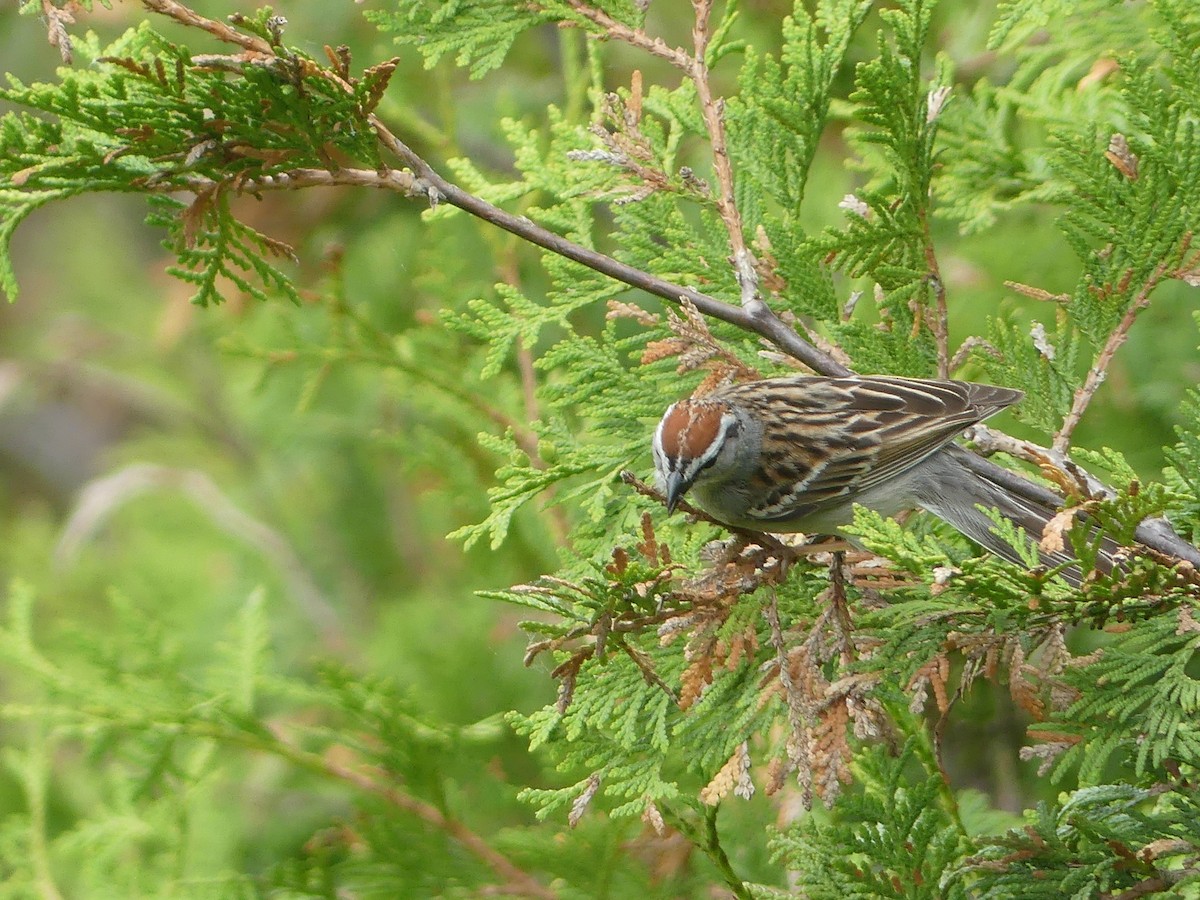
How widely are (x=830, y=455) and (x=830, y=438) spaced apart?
0.14 ft

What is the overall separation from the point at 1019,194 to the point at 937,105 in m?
0.94

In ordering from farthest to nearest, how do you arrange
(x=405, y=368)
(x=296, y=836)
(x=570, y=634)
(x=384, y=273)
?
(x=384, y=273) < (x=296, y=836) < (x=405, y=368) < (x=570, y=634)

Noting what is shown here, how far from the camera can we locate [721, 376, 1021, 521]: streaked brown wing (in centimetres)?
262

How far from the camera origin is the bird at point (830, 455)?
244 cm

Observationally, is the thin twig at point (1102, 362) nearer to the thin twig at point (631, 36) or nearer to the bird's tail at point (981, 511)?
the bird's tail at point (981, 511)

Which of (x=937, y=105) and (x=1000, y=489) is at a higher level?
(x=937, y=105)

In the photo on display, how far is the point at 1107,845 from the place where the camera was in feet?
6.57

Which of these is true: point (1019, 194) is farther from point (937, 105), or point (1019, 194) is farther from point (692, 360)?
point (692, 360)

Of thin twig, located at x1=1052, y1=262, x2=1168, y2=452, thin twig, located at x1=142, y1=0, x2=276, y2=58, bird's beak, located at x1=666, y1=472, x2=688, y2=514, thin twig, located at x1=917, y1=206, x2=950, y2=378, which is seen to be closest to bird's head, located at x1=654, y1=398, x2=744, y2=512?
bird's beak, located at x1=666, y1=472, x2=688, y2=514

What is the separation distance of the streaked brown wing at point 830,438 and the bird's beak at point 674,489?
32 centimetres

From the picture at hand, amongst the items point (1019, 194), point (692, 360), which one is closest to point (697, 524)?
point (692, 360)

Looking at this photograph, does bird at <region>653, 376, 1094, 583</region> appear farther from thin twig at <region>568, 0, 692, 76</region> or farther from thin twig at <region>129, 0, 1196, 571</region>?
thin twig at <region>568, 0, 692, 76</region>

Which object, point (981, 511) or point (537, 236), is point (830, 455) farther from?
point (537, 236)

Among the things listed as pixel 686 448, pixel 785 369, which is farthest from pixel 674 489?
pixel 785 369
